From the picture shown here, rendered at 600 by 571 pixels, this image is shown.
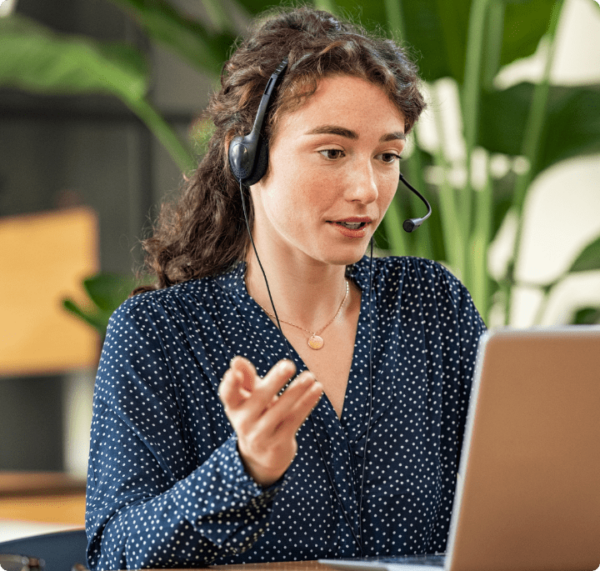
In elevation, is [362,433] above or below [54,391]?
below

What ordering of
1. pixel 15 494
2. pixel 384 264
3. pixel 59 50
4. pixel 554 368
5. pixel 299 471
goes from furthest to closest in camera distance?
pixel 15 494
pixel 59 50
pixel 384 264
pixel 299 471
pixel 554 368

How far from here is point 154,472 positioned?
3.18ft

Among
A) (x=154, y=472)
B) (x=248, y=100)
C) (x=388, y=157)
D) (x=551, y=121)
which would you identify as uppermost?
(x=551, y=121)

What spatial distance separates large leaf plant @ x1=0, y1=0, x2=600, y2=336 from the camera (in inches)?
76.9

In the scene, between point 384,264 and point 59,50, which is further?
point 59,50

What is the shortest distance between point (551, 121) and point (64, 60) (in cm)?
132

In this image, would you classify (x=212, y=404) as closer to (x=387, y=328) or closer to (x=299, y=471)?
(x=299, y=471)

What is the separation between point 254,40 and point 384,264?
16.3 inches

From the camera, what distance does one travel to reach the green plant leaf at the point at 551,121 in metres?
2.01

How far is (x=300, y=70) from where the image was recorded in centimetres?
108

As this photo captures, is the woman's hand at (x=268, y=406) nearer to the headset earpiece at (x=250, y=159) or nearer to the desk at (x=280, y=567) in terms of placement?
the desk at (x=280, y=567)

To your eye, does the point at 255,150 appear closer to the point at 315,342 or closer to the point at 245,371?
the point at 315,342

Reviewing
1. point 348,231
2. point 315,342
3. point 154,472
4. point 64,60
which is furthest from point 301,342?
point 64,60

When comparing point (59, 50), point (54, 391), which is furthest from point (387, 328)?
point (54, 391)
